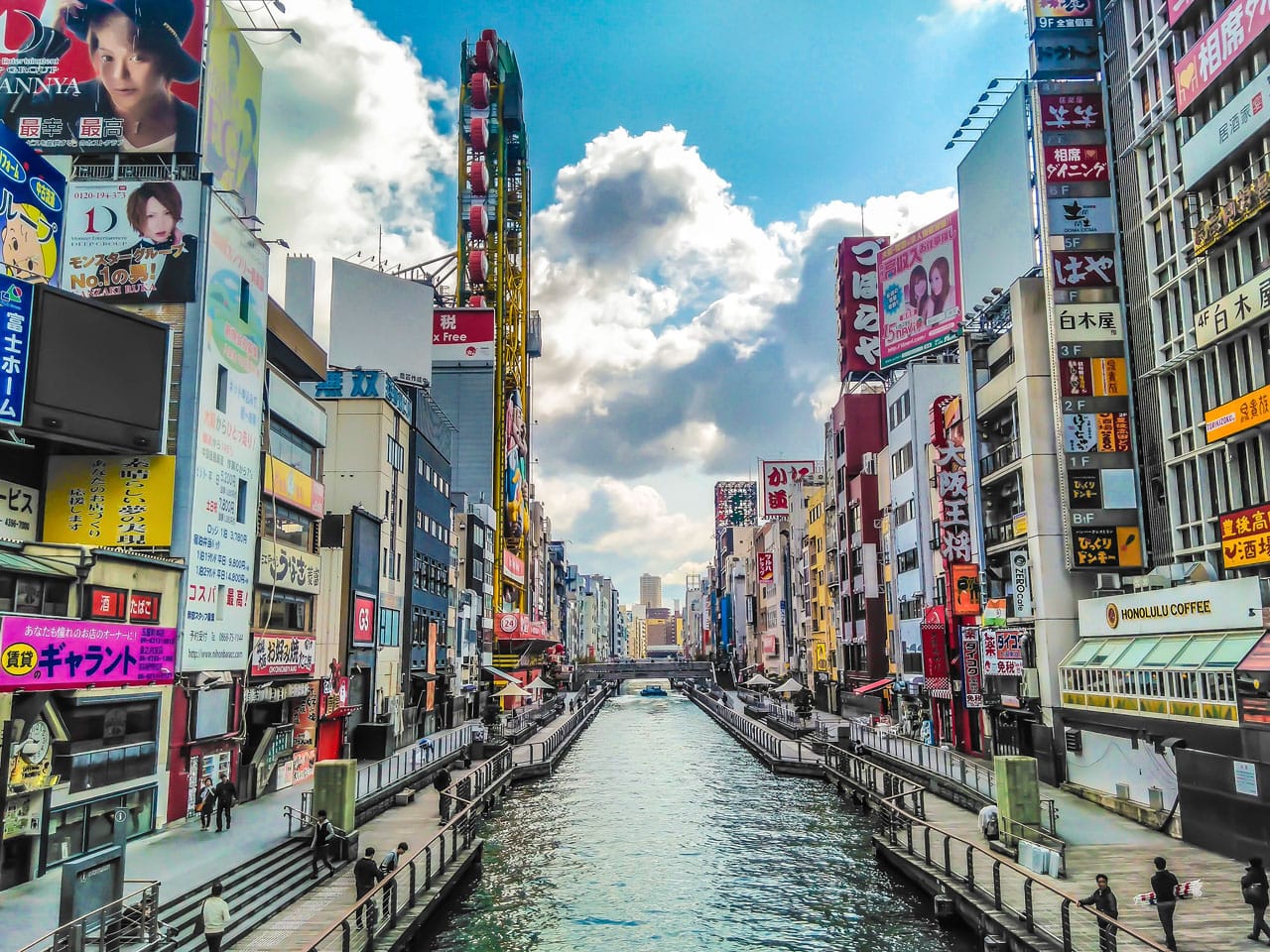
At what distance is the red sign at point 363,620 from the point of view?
51.0m

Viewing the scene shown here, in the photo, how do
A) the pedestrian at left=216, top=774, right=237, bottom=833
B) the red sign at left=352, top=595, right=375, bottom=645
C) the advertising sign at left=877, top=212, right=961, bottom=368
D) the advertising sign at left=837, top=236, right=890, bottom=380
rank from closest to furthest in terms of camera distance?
the pedestrian at left=216, top=774, right=237, bottom=833, the red sign at left=352, top=595, right=375, bottom=645, the advertising sign at left=877, top=212, right=961, bottom=368, the advertising sign at left=837, top=236, right=890, bottom=380

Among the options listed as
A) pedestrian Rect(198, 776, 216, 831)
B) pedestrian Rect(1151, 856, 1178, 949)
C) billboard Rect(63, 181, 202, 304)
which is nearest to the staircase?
pedestrian Rect(198, 776, 216, 831)

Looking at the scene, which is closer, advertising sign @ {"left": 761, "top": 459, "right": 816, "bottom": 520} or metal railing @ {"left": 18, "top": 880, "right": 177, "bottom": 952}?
metal railing @ {"left": 18, "top": 880, "right": 177, "bottom": 952}

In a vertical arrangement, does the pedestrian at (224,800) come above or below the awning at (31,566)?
below

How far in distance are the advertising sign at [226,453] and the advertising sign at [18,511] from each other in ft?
14.2

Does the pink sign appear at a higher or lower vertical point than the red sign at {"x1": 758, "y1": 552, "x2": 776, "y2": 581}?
lower

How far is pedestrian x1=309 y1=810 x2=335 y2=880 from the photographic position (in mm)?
27531

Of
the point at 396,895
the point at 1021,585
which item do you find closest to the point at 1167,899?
the point at 396,895

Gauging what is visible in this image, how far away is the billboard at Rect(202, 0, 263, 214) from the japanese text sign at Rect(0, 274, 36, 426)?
34.7 feet

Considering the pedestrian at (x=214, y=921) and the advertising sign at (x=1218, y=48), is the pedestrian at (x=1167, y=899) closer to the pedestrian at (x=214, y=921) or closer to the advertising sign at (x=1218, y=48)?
the pedestrian at (x=214, y=921)

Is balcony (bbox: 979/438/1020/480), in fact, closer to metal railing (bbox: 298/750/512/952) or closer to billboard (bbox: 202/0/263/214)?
metal railing (bbox: 298/750/512/952)

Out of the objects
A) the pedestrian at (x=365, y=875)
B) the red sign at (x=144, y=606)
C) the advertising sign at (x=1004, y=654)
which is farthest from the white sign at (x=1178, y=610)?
the red sign at (x=144, y=606)

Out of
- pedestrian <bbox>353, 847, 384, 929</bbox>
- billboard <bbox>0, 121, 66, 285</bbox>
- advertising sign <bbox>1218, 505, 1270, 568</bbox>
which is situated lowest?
pedestrian <bbox>353, 847, 384, 929</bbox>

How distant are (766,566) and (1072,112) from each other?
96741 mm
